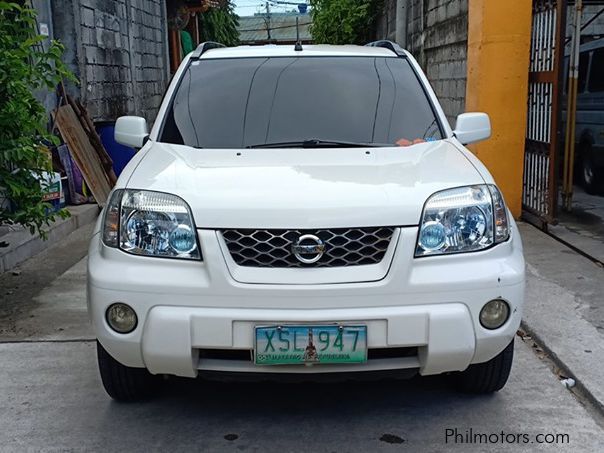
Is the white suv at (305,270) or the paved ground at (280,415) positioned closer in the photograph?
the white suv at (305,270)

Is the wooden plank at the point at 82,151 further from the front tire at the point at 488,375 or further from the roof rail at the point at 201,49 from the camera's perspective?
the front tire at the point at 488,375

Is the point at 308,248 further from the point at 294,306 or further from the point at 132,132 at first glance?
the point at 132,132

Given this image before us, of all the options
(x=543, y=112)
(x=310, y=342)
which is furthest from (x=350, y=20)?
(x=310, y=342)

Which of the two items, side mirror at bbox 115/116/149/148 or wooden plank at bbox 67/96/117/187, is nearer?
side mirror at bbox 115/116/149/148

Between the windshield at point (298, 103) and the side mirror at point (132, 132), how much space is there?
179 millimetres

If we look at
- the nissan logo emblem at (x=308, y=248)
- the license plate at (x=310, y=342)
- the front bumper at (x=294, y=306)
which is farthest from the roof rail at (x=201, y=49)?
the license plate at (x=310, y=342)

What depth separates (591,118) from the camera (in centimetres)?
923

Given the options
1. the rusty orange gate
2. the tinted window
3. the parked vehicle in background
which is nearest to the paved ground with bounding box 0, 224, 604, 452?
the rusty orange gate

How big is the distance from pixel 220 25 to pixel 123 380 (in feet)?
64.7

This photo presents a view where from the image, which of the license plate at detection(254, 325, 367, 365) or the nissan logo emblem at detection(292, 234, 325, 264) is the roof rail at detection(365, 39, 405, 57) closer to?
the nissan logo emblem at detection(292, 234, 325, 264)

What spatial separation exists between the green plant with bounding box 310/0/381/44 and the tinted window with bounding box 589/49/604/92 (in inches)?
282

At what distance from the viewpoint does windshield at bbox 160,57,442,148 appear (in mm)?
3805

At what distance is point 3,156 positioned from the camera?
469 cm

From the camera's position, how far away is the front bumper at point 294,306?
2.80 metres
